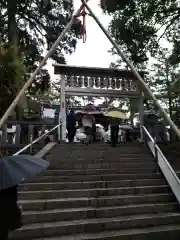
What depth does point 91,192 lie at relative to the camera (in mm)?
6898

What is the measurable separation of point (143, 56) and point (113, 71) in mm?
1594

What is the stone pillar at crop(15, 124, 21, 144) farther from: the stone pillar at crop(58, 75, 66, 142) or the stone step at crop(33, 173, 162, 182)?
the stone step at crop(33, 173, 162, 182)

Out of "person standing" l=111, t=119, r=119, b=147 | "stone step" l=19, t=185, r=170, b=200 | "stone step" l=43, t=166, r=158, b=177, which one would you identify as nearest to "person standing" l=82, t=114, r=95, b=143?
"person standing" l=111, t=119, r=119, b=147

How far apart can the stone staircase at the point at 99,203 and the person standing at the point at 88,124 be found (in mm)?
3906

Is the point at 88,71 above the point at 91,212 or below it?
above

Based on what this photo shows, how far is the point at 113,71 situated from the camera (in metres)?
13.9

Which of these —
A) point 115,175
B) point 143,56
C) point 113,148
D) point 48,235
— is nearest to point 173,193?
point 115,175

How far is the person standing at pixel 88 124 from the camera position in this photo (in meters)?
13.0

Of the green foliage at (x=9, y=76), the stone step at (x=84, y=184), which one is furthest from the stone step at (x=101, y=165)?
the green foliage at (x=9, y=76)

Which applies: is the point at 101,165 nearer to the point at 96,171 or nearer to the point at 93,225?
the point at 96,171

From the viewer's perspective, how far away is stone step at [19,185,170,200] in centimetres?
663

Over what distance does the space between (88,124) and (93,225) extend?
7.61 m

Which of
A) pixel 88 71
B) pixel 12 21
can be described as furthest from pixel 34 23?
pixel 88 71

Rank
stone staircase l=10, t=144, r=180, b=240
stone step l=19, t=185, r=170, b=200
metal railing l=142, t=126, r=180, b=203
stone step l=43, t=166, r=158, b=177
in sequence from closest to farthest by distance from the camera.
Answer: stone staircase l=10, t=144, r=180, b=240
stone step l=19, t=185, r=170, b=200
metal railing l=142, t=126, r=180, b=203
stone step l=43, t=166, r=158, b=177
